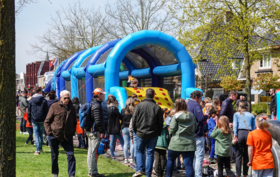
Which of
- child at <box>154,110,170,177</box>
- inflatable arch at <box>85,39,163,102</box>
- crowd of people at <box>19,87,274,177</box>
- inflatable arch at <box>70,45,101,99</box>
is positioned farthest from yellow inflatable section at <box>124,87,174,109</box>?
child at <box>154,110,170,177</box>

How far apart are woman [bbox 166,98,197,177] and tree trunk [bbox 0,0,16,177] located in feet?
9.39

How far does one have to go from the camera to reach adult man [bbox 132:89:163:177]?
6.30m

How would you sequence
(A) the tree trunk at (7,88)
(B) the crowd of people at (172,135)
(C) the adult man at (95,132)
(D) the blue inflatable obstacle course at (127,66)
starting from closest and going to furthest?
(A) the tree trunk at (7,88), (B) the crowd of people at (172,135), (C) the adult man at (95,132), (D) the blue inflatable obstacle course at (127,66)

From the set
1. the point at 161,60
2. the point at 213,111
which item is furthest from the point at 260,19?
the point at 213,111

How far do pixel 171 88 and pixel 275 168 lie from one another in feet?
36.2

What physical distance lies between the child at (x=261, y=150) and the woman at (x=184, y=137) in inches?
37.2

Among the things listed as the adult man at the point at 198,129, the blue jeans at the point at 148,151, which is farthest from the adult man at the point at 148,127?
the adult man at the point at 198,129

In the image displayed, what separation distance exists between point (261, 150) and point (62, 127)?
3.34 meters

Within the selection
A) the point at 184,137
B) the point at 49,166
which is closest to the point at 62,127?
the point at 49,166

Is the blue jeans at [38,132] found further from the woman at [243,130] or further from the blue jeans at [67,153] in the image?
the woman at [243,130]

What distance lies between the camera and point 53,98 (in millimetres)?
8500

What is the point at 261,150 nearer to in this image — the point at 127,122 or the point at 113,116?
the point at 127,122

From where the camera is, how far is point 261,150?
17.7ft

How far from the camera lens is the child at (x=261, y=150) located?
5.39m
